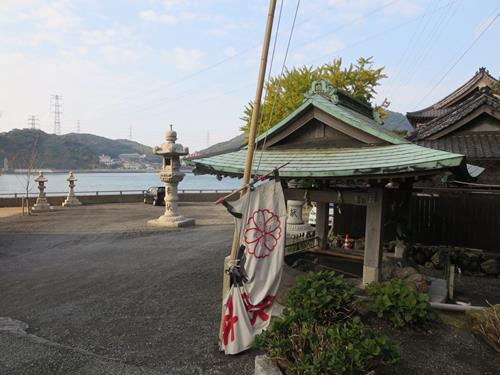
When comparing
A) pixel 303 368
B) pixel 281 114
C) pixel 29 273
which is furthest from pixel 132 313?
pixel 281 114

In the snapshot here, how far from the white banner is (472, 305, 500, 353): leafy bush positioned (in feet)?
12.4

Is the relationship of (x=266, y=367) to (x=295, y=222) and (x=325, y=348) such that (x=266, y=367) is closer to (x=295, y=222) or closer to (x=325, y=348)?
(x=325, y=348)

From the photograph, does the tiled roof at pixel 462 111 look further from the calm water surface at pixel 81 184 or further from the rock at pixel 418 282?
the calm water surface at pixel 81 184

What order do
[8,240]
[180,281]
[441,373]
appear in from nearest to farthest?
[441,373], [180,281], [8,240]

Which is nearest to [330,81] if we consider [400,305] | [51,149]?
[400,305]

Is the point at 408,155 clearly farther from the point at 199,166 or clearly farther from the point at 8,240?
the point at 8,240

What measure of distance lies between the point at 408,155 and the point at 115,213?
23.9 m

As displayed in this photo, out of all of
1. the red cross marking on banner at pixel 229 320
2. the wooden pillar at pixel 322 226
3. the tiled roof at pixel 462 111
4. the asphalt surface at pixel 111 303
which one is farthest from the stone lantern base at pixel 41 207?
the tiled roof at pixel 462 111

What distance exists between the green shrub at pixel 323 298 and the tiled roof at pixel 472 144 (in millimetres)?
10631

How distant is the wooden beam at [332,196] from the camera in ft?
26.9

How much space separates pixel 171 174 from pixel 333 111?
14837 mm

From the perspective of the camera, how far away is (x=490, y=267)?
Result: 12250 millimetres

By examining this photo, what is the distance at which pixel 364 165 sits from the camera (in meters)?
7.08

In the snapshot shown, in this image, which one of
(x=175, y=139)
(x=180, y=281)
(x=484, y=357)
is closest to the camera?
(x=484, y=357)
